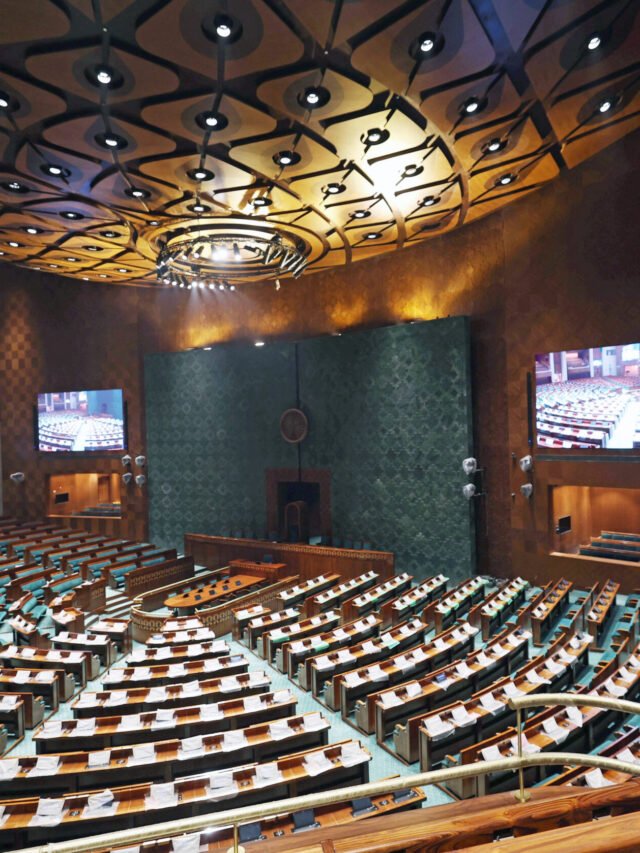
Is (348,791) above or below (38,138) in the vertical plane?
below

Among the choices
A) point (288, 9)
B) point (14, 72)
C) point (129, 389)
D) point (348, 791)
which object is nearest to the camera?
point (348, 791)

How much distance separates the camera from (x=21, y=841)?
4.26 metres

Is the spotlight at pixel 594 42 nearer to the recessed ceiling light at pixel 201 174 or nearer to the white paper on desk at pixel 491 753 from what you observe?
the recessed ceiling light at pixel 201 174

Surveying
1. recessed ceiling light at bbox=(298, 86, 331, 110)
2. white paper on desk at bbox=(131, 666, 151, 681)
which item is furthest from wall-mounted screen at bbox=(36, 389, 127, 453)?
recessed ceiling light at bbox=(298, 86, 331, 110)

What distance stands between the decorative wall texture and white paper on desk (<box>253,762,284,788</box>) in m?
8.76

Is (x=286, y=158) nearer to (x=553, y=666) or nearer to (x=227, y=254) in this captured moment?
(x=227, y=254)

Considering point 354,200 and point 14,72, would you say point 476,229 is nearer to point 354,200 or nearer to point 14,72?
point 354,200

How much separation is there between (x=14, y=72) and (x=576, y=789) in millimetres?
8738

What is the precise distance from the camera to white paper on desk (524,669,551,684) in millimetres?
6137

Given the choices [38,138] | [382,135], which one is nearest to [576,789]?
[382,135]

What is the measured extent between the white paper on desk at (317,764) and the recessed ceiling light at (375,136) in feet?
26.9

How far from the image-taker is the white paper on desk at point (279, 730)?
553 cm

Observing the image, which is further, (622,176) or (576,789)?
(622,176)

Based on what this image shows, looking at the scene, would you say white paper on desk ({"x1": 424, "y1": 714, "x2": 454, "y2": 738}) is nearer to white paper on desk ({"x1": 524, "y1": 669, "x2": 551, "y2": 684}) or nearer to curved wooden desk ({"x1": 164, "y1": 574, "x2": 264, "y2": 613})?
white paper on desk ({"x1": 524, "y1": 669, "x2": 551, "y2": 684})
